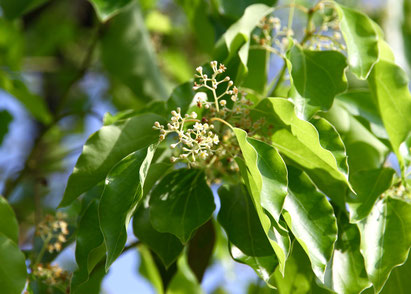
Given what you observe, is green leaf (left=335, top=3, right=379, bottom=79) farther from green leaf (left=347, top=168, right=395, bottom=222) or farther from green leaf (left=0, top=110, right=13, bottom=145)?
green leaf (left=0, top=110, right=13, bottom=145)

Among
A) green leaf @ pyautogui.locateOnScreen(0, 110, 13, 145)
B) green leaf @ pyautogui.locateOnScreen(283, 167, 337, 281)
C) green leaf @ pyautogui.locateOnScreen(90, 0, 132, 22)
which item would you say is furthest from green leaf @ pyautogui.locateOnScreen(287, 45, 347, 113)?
green leaf @ pyautogui.locateOnScreen(0, 110, 13, 145)

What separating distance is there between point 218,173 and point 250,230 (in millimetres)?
242

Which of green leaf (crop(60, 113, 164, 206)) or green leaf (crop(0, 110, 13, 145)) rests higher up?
green leaf (crop(60, 113, 164, 206))

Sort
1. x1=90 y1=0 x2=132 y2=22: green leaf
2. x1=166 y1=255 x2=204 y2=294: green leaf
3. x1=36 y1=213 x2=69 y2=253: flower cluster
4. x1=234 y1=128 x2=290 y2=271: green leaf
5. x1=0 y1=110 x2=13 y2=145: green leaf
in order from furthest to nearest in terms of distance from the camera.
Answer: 1. x1=0 y1=110 x2=13 y2=145: green leaf
2. x1=166 y1=255 x2=204 y2=294: green leaf
3. x1=90 y1=0 x2=132 y2=22: green leaf
4. x1=36 y1=213 x2=69 y2=253: flower cluster
5. x1=234 y1=128 x2=290 y2=271: green leaf

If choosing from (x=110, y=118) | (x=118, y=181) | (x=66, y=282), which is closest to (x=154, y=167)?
(x=118, y=181)

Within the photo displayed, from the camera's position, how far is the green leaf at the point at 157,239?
1105mm

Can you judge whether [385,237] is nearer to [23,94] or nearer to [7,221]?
[7,221]

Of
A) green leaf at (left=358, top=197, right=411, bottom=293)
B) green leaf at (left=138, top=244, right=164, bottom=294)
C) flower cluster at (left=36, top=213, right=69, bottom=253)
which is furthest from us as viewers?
green leaf at (left=138, top=244, right=164, bottom=294)

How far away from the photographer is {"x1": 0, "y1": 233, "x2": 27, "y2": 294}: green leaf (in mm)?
1029

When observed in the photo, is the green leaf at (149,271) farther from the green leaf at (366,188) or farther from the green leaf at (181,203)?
the green leaf at (366,188)

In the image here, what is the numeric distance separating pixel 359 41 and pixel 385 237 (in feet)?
1.13

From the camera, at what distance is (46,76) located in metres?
2.84

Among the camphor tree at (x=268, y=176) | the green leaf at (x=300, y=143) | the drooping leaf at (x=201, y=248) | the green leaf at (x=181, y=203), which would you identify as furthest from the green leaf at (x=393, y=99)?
the drooping leaf at (x=201, y=248)

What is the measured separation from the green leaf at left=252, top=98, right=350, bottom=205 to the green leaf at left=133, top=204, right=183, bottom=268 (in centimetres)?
26
